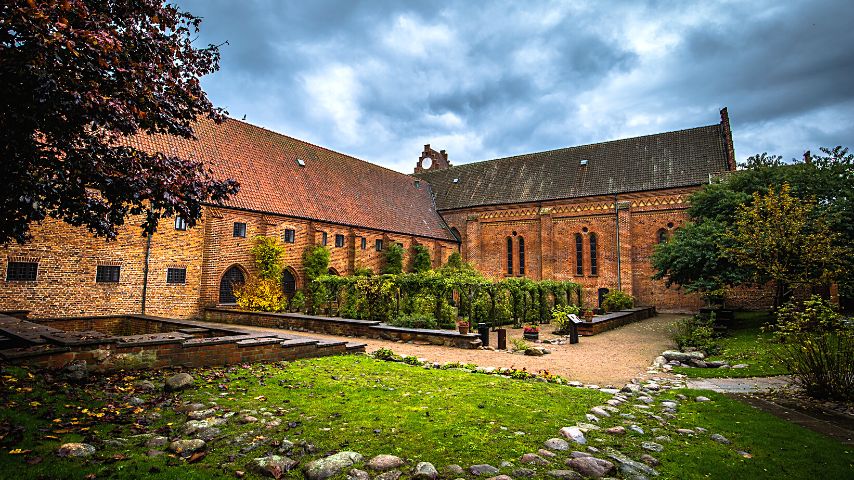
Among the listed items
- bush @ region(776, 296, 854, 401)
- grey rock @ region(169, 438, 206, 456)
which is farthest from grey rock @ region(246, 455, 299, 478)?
bush @ region(776, 296, 854, 401)

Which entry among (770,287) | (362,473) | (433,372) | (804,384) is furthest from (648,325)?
Result: (362,473)

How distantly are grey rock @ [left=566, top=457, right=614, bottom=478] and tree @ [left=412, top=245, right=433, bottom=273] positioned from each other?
27.1 meters

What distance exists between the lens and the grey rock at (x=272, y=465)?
138 inches

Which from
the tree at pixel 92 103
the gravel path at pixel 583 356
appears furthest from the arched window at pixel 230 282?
the tree at pixel 92 103

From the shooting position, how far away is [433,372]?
827cm

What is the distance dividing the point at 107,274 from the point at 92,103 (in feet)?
52.0

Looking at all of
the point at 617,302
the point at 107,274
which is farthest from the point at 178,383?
the point at 617,302

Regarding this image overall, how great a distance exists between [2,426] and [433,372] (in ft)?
19.6

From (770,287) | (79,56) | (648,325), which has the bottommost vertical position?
(648,325)

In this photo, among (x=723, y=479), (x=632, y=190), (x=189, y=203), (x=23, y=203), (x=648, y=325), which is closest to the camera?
(x=723, y=479)

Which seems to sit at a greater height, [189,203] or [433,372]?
[189,203]

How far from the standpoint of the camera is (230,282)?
2097 centimetres

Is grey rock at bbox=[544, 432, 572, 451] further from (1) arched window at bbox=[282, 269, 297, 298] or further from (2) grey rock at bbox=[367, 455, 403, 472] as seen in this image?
(1) arched window at bbox=[282, 269, 297, 298]

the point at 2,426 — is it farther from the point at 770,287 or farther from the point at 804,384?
the point at 770,287
